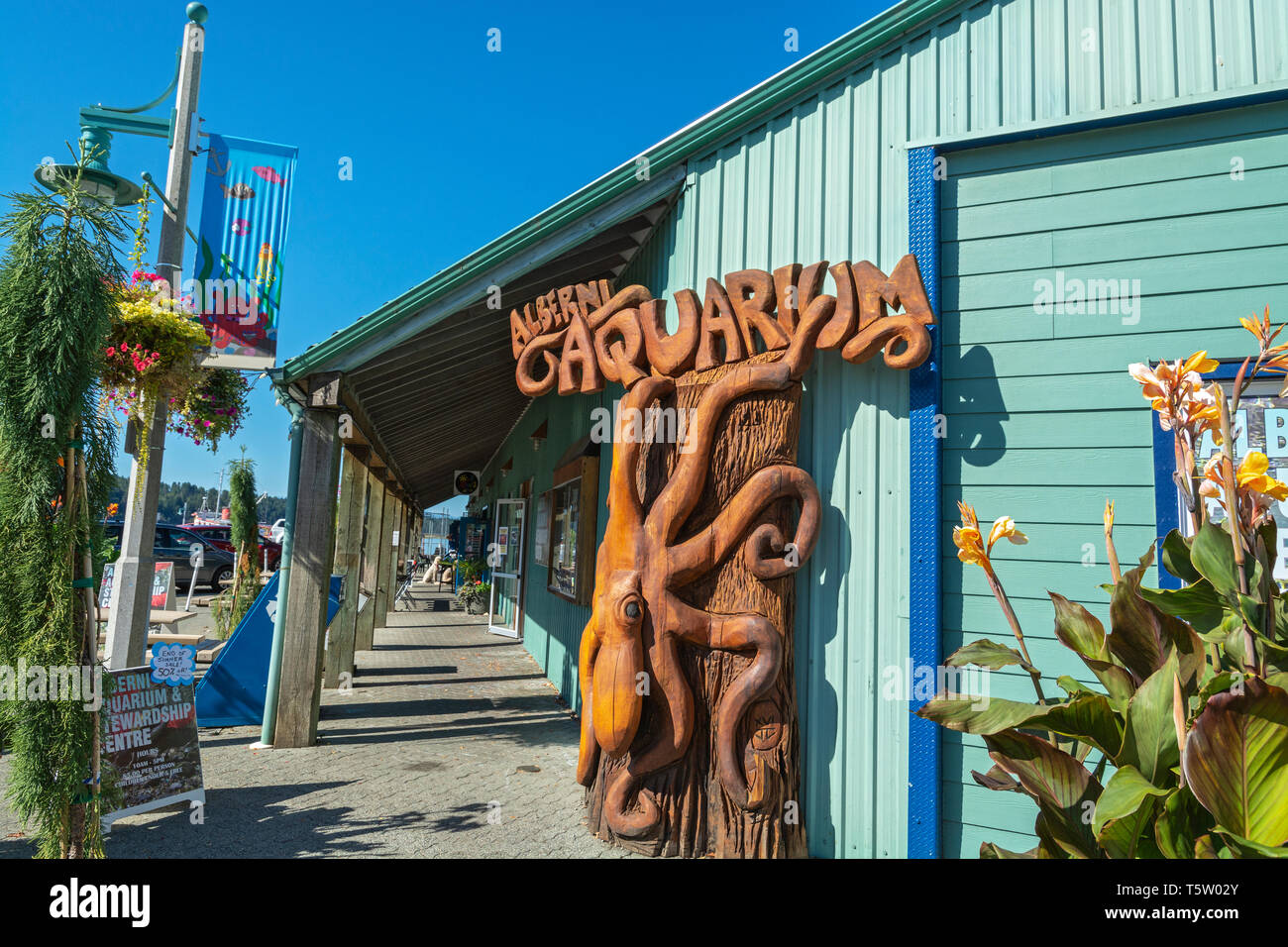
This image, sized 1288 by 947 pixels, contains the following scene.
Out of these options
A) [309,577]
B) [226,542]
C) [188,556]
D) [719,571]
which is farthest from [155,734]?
[226,542]

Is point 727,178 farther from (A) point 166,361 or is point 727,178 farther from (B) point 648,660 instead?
(A) point 166,361

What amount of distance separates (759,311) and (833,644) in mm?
1917

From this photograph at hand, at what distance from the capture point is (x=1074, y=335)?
3781mm

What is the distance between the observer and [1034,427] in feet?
12.4

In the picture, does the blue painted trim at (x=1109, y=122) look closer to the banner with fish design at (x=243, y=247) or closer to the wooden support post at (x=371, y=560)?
the banner with fish design at (x=243, y=247)

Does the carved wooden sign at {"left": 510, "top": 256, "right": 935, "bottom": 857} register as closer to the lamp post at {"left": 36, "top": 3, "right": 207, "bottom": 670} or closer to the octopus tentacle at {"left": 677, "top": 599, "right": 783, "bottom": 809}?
A: the octopus tentacle at {"left": 677, "top": 599, "right": 783, "bottom": 809}

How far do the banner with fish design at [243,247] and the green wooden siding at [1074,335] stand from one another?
4675 mm

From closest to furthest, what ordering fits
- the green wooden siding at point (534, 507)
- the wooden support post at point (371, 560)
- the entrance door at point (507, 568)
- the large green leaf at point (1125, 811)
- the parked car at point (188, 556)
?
the large green leaf at point (1125, 811)
the green wooden siding at point (534, 507)
the wooden support post at point (371, 560)
the entrance door at point (507, 568)
the parked car at point (188, 556)

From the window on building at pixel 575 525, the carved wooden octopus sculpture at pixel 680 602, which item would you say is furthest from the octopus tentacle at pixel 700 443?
the window on building at pixel 575 525

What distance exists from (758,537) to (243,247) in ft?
14.2

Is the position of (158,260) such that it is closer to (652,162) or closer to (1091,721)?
(652,162)

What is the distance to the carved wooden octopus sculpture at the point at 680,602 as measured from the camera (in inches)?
151

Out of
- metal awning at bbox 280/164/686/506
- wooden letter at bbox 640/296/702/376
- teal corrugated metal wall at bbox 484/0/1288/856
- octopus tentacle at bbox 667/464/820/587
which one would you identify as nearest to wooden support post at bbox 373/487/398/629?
metal awning at bbox 280/164/686/506
